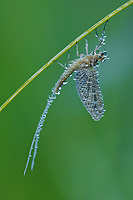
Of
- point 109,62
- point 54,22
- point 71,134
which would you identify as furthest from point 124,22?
point 71,134

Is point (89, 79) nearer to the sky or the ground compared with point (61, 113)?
nearer to the sky

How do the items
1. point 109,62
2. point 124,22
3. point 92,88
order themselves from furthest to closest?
point 109,62, point 124,22, point 92,88

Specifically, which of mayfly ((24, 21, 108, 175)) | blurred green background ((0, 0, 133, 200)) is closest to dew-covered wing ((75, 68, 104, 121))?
mayfly ((24, 21, 108, 175))

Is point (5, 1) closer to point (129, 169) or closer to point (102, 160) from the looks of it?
point (102, 160)

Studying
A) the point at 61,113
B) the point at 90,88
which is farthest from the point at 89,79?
the point at 61,113

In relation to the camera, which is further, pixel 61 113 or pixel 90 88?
pixel 61 113

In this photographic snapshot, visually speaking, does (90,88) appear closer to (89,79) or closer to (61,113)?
(89,79)
